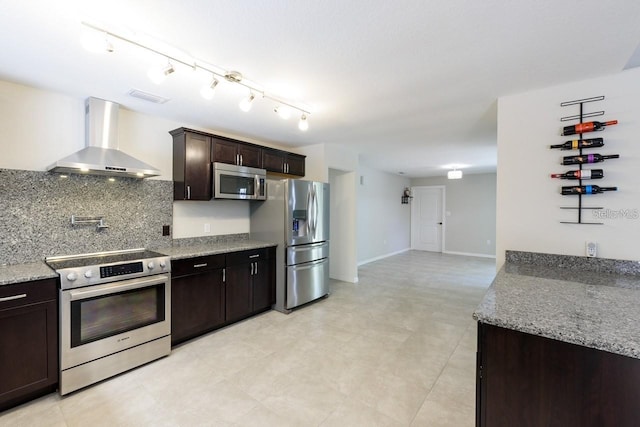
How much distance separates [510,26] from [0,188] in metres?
3.83

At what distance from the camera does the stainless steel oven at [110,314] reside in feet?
6.80

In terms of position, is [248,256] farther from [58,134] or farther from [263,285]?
[58,134]

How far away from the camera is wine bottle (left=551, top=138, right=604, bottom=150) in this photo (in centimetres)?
218

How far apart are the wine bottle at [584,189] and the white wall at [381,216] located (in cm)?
416

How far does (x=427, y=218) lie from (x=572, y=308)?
7888 millimetres

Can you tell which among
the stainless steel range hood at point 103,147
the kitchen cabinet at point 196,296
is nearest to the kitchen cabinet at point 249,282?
the kitchen cabinet at point 196,296

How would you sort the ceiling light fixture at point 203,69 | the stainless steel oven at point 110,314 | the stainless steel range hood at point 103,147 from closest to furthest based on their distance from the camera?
1. the ceiling light fixture at point 203,69
2. the stainless steel oven at point 110,314
3. the stainless steel range hood at point 103,147

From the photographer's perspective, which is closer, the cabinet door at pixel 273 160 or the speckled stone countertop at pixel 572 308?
the speckled stone countertop at pixel 572 308

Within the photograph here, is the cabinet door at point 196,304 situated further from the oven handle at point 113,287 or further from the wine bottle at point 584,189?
the wine bottle at point 584,189

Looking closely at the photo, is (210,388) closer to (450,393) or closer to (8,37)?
(450,393)

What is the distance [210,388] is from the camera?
6.97 ft

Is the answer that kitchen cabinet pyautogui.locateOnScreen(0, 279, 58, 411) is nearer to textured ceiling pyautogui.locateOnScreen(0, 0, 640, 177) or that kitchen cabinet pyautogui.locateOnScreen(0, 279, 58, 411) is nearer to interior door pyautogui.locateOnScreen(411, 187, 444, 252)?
textured ceiling pyautogui.locateOnScreen(0, 0, 640, 177)

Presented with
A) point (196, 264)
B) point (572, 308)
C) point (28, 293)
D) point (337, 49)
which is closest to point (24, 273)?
point (28, 293)

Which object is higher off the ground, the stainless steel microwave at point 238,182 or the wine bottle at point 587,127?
the wine bottle at point 587,127
